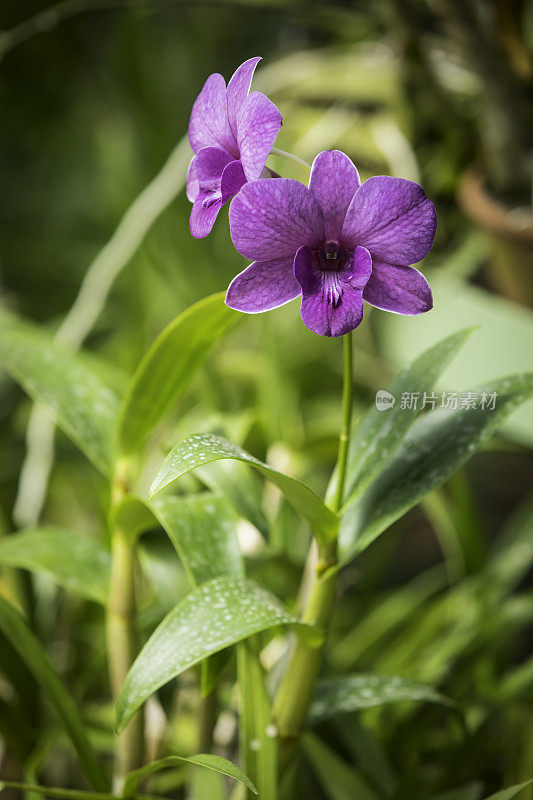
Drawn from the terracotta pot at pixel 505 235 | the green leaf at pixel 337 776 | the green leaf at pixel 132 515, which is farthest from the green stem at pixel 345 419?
the terracotta pot at pixel 505 235

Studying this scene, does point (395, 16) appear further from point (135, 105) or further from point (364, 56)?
point (135, 105)

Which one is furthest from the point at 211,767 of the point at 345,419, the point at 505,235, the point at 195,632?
the point at 505,235

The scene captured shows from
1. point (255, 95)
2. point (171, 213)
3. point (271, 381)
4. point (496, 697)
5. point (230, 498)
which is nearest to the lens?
point (255, 95)

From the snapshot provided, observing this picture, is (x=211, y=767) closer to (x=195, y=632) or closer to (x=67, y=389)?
(x=195, y=632)

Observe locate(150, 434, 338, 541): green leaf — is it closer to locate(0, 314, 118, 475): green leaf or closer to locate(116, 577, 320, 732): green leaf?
locate(116, 577, 320, 732): green leaf

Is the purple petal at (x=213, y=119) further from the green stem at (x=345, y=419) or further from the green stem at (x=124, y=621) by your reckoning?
the green stem at (x=124, y=621)

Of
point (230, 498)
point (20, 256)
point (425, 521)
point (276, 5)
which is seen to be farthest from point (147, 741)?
point (20, 256)
